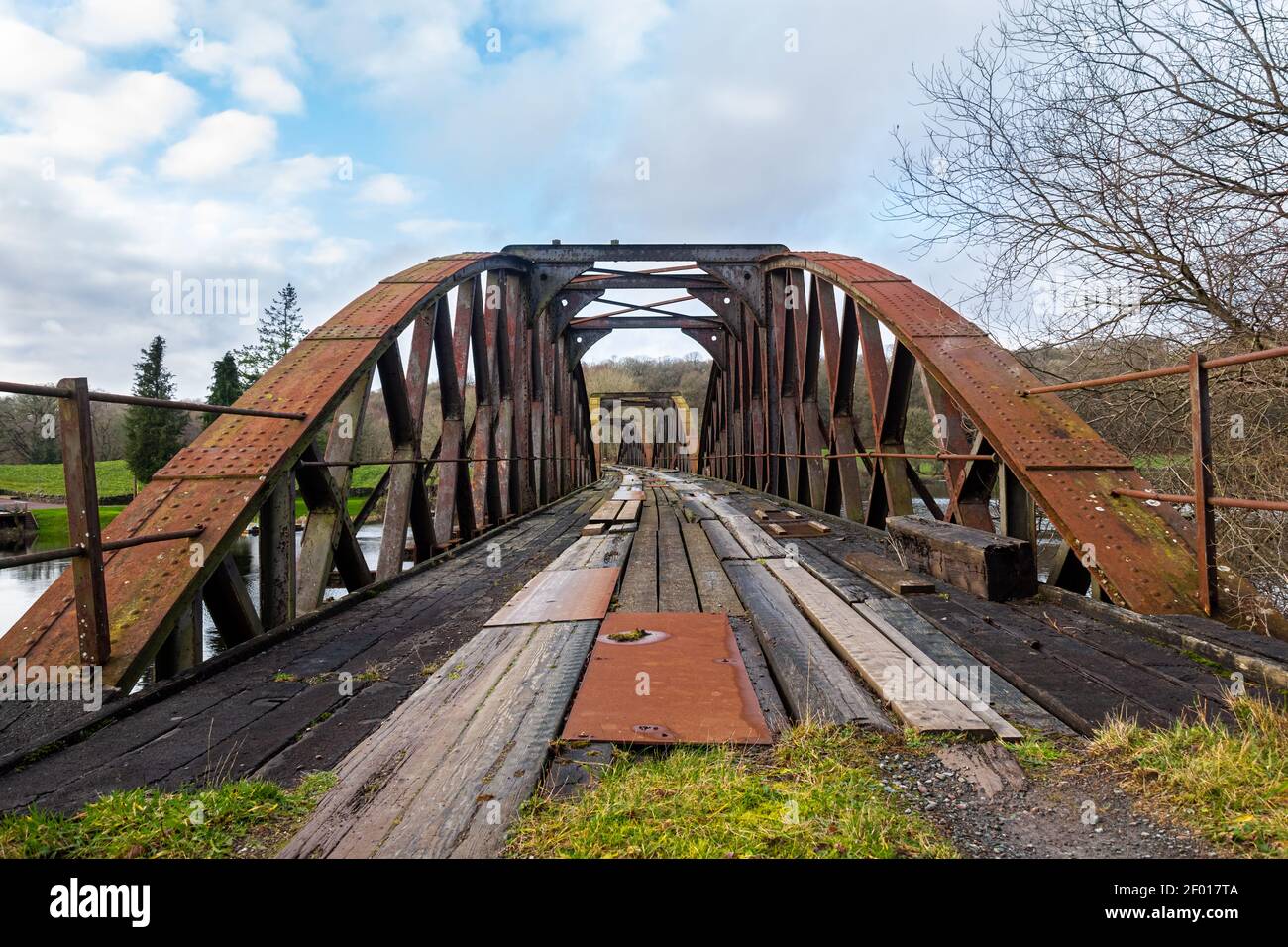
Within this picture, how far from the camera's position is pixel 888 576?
13.7 ft

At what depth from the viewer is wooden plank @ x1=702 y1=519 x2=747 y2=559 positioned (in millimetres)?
5637

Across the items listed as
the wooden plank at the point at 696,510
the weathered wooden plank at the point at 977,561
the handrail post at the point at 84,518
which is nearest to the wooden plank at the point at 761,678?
the weathered wooden plank at the point at 977,561

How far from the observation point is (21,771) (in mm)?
1917

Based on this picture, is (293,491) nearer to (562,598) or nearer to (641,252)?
(562,598)

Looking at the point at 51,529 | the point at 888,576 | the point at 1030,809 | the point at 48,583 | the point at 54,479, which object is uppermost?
the point at 54,479

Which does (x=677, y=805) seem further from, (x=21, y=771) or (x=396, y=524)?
(x=396, y=524)

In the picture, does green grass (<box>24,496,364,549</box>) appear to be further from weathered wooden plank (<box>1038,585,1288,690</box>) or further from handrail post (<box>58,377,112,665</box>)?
weathered wooden plank (<box>1038,585,1288,690</box>)

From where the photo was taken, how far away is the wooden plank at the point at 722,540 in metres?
5.64

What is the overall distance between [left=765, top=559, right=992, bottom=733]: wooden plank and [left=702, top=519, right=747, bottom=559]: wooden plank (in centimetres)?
165

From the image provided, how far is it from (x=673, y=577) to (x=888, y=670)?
225cm

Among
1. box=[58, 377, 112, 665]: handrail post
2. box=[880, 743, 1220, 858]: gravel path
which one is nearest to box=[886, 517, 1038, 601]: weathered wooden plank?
box=[880, 743, 1220, 858]: gravel path

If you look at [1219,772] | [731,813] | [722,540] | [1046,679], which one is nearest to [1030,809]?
[1219,772]

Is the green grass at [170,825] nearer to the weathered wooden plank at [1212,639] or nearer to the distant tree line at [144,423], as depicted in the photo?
the weathered wooden plank at [1212,639]

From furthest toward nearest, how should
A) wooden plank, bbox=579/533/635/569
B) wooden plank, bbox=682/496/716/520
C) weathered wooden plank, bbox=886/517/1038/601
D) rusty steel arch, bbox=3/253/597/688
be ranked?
1. wooden plank, bbox=682/496/716/520
2. wooden plank, bbox=579/533/635/569
3. weathered wooden plank, bbox=886/517/1038/601
4. rusty steel arch, bbox=3/253/597/688
